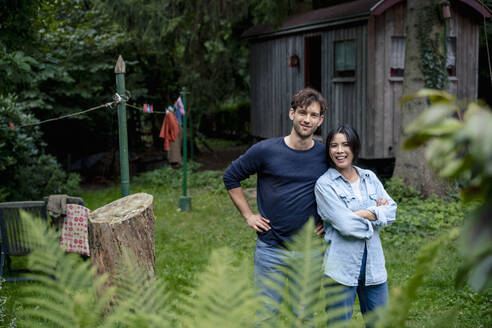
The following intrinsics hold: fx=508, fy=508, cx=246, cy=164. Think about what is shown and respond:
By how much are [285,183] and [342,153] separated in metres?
0.43

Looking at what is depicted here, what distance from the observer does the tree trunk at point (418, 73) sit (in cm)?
848

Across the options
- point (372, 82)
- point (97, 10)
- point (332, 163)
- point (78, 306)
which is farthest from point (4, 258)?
point (97, 10)

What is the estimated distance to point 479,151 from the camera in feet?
1.70

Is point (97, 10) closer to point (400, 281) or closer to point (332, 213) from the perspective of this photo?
point (400, 281)

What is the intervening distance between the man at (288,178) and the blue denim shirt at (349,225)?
162mm

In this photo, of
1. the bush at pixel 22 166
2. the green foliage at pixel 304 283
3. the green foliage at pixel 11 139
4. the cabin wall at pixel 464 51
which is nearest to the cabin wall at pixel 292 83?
the cabin wall at pixel 464 51

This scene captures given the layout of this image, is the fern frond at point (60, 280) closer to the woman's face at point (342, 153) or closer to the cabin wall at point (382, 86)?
the woman's face at point (342, 153)

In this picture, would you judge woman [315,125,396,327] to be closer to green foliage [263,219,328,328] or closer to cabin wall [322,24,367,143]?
green foliage [263,219,328,328]

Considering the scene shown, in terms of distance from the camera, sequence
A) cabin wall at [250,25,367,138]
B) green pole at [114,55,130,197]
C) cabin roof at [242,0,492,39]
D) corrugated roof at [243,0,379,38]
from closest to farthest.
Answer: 1. green pole at [114,55,130,197]
2. cabin roof at [242,0,492,39]
3. corrugated roof at [243,0,379,38]
4. cabin wall at [250,25,367,138]

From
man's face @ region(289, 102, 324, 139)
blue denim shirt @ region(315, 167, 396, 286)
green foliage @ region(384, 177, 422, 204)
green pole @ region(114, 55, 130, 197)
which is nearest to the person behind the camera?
blue denim shirt @ region(315, 167, 396, 286)


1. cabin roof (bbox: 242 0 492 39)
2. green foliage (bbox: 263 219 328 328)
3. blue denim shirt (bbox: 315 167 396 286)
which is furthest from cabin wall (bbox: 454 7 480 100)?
green foliage (bbox: 263 219 328 328)

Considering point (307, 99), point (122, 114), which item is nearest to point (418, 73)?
point (122, 114)

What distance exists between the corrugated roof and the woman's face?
6.84 m

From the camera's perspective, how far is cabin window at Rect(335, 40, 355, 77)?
33.5ft
